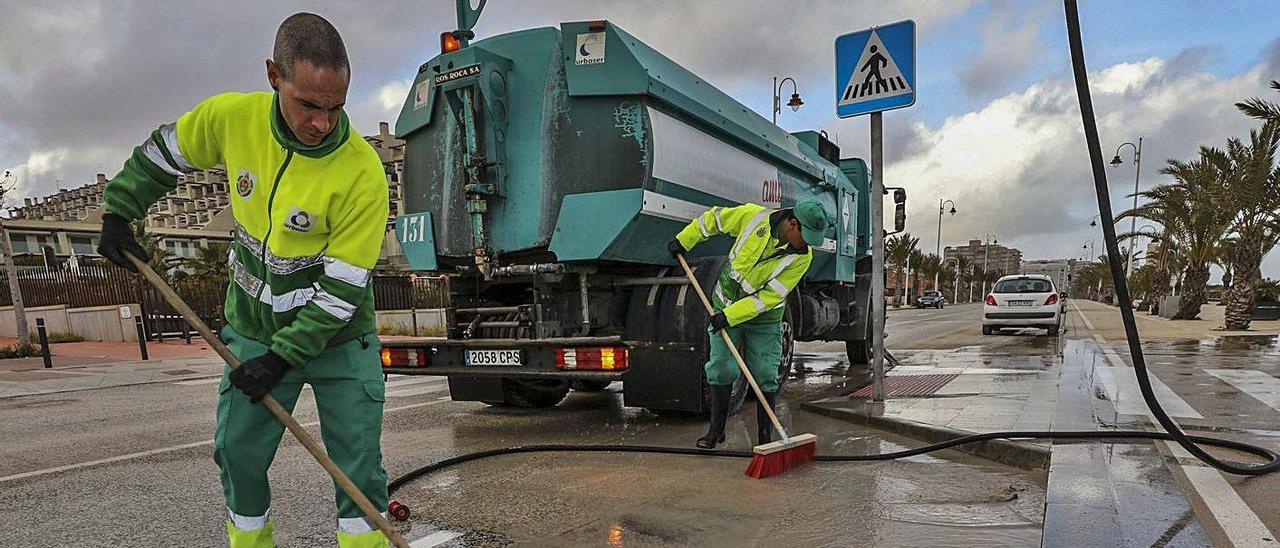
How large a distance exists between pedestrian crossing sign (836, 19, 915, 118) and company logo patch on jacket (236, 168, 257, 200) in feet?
15.6

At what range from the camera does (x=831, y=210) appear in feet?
26.6

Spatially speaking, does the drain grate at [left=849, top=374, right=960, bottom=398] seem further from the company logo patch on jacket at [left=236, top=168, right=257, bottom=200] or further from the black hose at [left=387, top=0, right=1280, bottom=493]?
the company logo patch on jacket at [left=236, top=168, right=257, bottom=200]

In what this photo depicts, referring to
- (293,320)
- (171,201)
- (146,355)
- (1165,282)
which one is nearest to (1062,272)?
(1165,282)

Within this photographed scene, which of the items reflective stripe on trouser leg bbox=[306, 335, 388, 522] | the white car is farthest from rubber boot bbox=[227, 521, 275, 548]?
the white car

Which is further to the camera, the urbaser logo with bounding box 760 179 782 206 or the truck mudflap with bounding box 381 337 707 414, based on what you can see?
the urbaser logo with bounding box 760 179 782 206

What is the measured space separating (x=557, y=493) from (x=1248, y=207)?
18645mm

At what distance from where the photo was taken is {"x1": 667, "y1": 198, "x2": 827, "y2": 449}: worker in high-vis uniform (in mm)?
4531

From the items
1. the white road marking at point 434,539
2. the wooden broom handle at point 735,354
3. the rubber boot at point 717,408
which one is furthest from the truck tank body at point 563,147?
the white road marking at point 434,539

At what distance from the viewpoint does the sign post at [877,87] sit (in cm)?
554

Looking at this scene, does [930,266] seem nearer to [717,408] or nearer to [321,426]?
[717,408]

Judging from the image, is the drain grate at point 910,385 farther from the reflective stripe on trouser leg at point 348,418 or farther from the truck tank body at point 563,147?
the reflective stripe on trouser leg at point 348,418

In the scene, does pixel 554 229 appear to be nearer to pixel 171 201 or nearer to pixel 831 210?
pixel 831 210

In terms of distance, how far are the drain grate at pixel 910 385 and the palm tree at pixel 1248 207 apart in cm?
1237

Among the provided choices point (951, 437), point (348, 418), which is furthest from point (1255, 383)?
point (348, 418)
